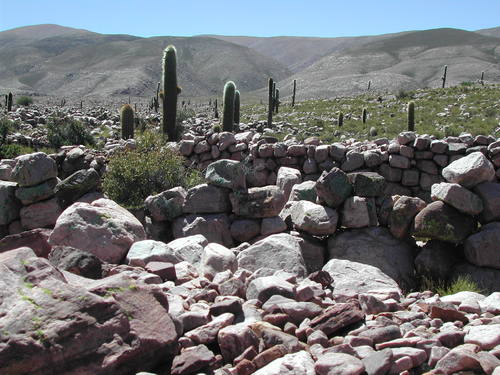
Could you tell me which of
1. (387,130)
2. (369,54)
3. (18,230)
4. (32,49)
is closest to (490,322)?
(18,230)

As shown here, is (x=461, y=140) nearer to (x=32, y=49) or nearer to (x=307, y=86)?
(x=307, y=86)

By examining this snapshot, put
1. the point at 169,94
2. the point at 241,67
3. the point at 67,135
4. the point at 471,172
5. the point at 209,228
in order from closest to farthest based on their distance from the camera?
the point at 471,172 < the point at 209,228 < the point at 169,94 < the point at 67,135 < the point at 241,67

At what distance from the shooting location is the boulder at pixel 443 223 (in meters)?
7.37

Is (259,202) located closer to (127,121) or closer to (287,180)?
(287,180)

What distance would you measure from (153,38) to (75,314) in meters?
188

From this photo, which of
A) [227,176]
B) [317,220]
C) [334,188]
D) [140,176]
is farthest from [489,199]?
[140,176]

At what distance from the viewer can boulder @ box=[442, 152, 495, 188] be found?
7480mm

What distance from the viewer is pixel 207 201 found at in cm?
873

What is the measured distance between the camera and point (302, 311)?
181 inches

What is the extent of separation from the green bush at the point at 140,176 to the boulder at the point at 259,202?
7.16 feet

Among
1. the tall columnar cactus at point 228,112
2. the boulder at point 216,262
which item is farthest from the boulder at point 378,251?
the tall columnar cactus at point 228,112

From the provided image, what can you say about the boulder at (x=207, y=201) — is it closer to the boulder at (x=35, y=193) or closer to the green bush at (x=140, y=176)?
the green bush at (x=140, y=176)

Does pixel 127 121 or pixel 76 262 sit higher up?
pixel 127 121

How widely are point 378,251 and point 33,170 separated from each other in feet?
19.4
